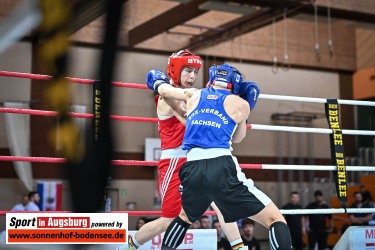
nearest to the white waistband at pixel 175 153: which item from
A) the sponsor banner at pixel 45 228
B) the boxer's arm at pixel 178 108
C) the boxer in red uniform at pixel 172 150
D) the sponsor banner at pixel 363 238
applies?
the boxer in red uniform at pixel 172 150

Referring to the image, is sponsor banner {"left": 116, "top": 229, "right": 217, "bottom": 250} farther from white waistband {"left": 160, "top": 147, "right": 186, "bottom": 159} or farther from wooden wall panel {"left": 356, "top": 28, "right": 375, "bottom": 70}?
wooden wall panel {"left": 356, "top": 28, "right": 375, "bottom": 70}

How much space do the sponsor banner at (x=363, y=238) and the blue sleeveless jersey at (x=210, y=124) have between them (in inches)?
68.1

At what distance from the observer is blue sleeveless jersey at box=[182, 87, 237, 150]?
2861 mm

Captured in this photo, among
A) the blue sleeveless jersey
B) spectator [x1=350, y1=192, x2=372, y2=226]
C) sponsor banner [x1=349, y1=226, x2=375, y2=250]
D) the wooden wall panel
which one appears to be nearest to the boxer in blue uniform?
the blue sleeveless jersey

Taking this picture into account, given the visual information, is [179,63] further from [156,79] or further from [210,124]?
[210,124]

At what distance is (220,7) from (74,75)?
389 inches

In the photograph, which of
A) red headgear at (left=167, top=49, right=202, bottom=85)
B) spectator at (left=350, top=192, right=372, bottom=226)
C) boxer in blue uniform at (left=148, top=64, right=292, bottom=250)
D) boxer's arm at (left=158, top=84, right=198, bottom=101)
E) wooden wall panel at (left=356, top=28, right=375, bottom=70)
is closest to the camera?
boxer in blue uniform at (left=148, top=64, right=292, bottom=250)

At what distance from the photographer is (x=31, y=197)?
908 cm

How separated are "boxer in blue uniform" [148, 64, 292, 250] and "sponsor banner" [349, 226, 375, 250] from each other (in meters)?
1.56

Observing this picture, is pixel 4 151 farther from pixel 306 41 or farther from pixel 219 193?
pixel 219 193

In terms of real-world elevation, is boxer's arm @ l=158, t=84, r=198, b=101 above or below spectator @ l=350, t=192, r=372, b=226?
above

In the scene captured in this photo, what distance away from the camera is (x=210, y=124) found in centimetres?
286

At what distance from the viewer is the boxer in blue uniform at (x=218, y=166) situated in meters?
2.75

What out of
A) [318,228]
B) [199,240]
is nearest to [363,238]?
[199,240]
